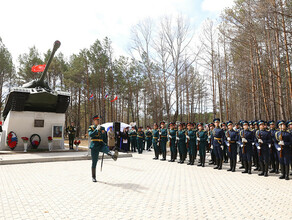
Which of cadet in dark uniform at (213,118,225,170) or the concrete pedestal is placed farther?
the concrete pedestal

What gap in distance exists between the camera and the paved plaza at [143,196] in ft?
12.3

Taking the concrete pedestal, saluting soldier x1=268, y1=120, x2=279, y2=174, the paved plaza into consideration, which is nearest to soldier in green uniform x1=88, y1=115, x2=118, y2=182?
the paved plaza

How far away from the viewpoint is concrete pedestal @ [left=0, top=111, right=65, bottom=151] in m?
13.0

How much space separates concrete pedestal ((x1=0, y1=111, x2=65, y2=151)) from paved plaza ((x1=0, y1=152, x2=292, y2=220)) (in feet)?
22.8

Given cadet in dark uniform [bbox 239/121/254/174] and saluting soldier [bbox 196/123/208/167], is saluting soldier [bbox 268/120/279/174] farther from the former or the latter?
saluting soldier [bbox 196/123/208/167]

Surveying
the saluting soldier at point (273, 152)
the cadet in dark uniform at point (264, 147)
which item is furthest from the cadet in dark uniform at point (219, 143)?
the saluting soldier at point (273, 152)

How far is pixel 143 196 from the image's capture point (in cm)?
480

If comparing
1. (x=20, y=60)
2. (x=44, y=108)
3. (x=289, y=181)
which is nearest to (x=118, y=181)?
(x=289, y=181)

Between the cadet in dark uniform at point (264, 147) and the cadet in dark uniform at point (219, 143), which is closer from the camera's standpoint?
the cadet in dark uniform at point (264, 147)

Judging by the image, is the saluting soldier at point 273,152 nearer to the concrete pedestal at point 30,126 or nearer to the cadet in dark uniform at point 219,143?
the cadet in dark uniform at point 219,143

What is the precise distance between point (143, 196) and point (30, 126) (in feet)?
36.8

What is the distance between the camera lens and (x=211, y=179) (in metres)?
6.68

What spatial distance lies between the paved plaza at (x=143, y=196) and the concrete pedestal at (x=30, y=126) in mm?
6946

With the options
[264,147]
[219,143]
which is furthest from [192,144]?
[264,147]
